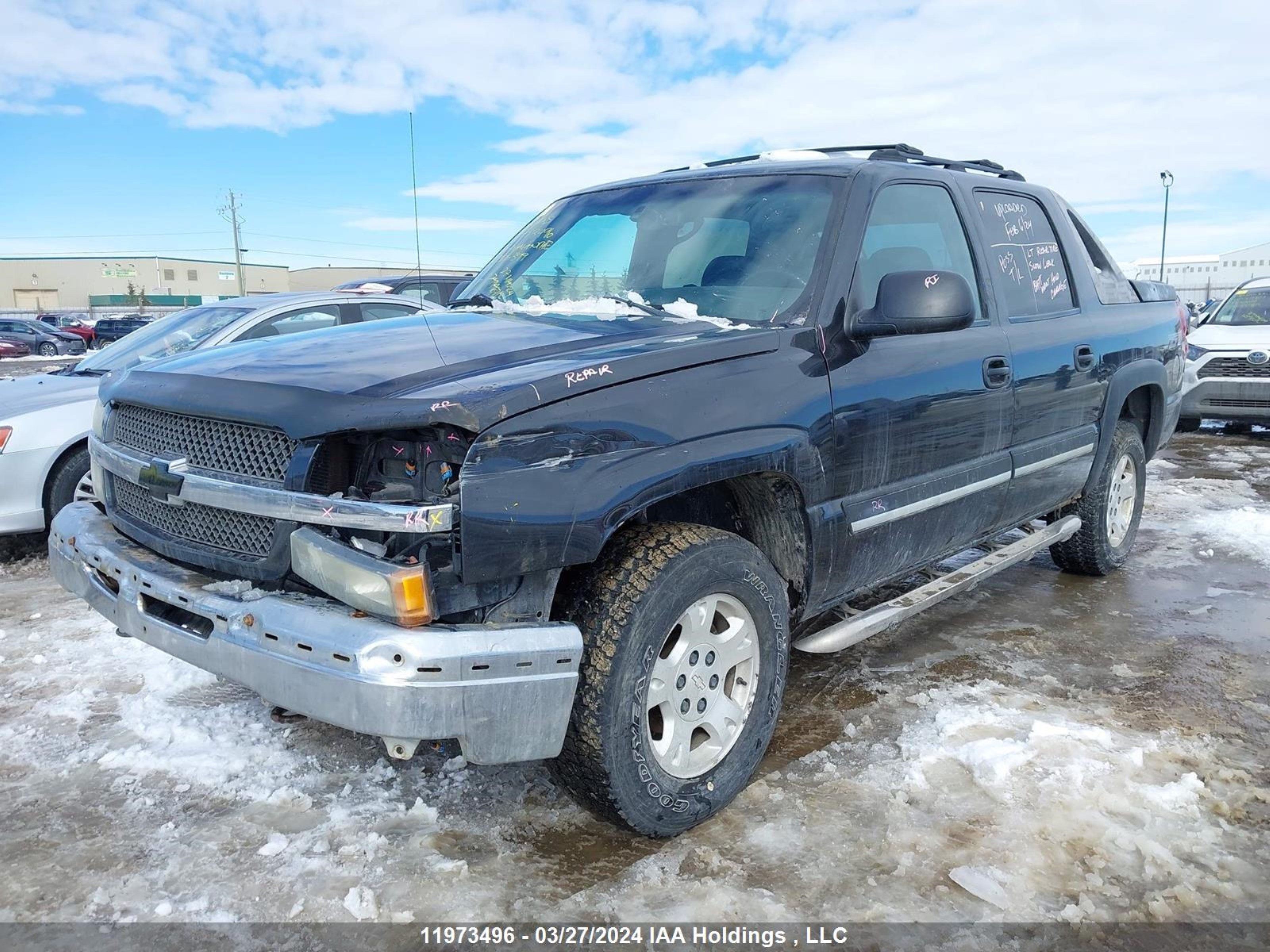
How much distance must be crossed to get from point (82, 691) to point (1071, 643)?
4.09 m

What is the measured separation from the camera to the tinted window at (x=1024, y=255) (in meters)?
4.02

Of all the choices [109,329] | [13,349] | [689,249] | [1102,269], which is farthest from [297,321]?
[109,329]

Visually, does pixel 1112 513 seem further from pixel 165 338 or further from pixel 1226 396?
pixel 1226 396

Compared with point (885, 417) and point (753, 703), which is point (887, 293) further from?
point (753, 703)

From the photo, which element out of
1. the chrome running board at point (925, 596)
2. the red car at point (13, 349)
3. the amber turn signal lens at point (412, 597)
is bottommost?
the red car at point (13, 349)

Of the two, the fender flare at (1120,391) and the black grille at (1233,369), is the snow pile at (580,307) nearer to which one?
the fender flare at (1120,391)

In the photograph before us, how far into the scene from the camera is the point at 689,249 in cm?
348

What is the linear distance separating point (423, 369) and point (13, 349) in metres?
35.9

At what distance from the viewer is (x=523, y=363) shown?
8.36 ft

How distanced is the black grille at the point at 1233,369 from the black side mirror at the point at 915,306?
8654 mm

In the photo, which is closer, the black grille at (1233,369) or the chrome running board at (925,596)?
the chrome running board at (925,596)

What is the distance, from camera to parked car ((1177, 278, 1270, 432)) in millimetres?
9922

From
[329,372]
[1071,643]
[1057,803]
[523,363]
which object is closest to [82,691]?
[329,372]

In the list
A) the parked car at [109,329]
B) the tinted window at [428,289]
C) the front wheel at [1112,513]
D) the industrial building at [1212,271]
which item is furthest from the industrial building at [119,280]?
the front wheel at [1112,513]
